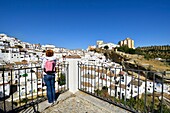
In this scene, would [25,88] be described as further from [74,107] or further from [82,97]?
[82,97]

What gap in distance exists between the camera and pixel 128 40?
80875 mm

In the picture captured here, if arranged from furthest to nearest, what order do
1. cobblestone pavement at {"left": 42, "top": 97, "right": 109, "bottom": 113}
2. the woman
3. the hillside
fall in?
the hillside
the woman
cobblestone pavement at {"left": 42, "top": 97, "right": 109, "bottom": 113}

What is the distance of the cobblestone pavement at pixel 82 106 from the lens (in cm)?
325

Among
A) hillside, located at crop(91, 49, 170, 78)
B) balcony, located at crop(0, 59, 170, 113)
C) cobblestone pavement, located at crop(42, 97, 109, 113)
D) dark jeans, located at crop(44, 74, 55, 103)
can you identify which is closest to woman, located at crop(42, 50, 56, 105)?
dark jeans, located at crop(44, 74, 55, 103)

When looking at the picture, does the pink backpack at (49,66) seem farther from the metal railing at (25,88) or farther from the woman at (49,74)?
the metal railing at (25,88)

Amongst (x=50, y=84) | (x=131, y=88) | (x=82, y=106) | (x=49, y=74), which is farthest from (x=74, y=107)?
(x=131, y=88)

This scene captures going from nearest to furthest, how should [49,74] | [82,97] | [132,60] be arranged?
1. [49,74]
2. [82,97]
3. [132,60]

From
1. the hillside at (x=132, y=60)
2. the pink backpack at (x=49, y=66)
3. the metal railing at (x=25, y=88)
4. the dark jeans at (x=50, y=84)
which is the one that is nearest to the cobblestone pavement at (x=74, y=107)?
the dark jeans at (x=50, y=84)

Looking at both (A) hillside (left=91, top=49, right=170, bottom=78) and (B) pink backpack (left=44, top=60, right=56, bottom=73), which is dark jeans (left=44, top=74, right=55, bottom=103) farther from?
(A) hillside (left=91, top=49, right=170, bottom=78)

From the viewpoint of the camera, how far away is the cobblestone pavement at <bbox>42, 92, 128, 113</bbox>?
3.25 metres

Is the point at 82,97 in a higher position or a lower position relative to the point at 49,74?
lower

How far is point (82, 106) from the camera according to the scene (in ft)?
11.5

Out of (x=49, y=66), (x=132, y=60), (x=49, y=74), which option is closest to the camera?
(x=49, y=66)

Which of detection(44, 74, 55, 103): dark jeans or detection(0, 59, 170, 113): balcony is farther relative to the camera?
detection(44, 74, 55, 103): dark jeans
